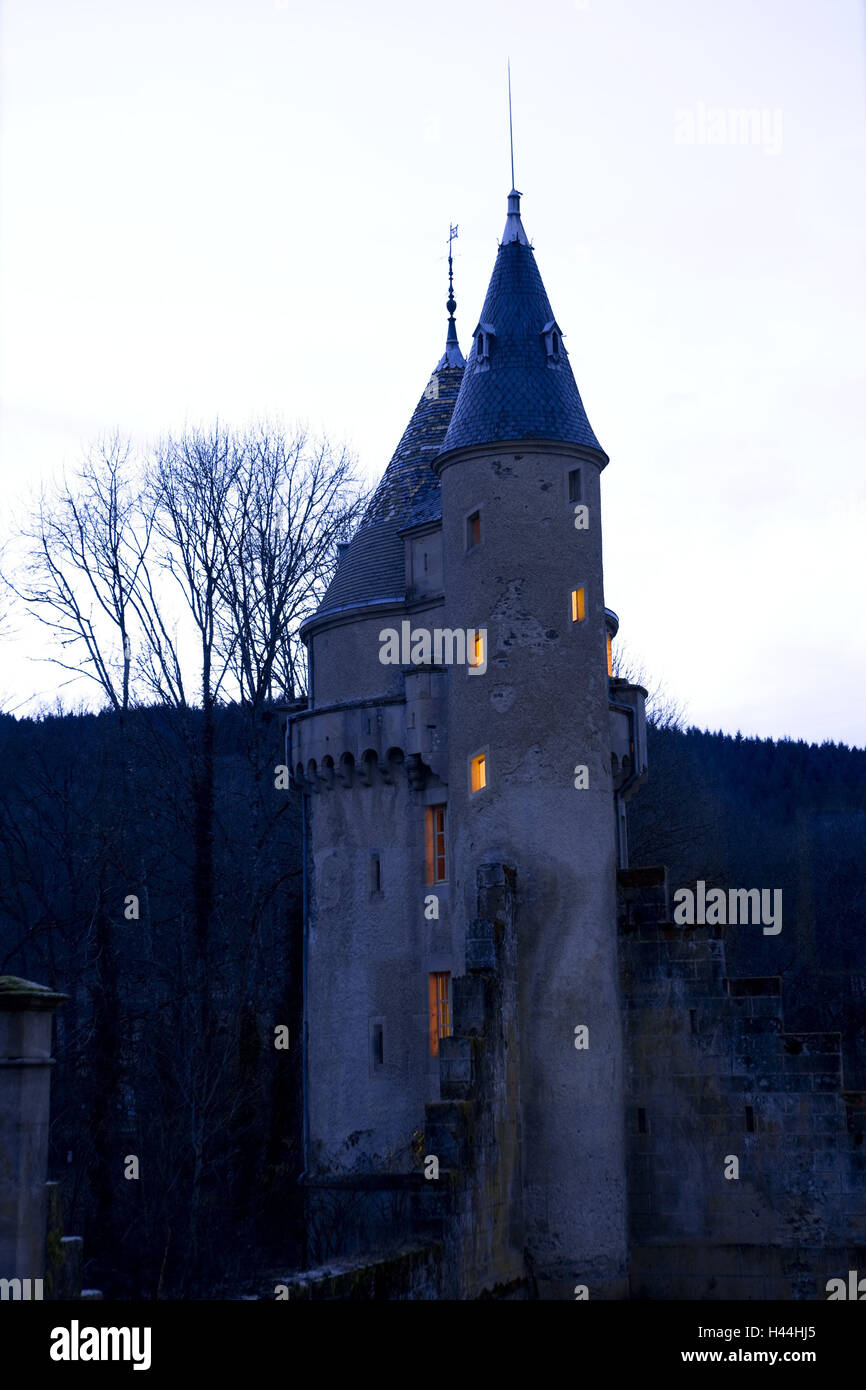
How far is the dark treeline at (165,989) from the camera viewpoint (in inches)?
1124

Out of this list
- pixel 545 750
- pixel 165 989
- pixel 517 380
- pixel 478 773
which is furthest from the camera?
pixel 165 989

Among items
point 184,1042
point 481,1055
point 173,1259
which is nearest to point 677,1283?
point 481,1055

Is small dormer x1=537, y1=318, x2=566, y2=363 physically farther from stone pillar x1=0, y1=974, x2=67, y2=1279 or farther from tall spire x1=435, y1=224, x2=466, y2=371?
stone pillar x1=0, y1=974, x2=67, y2=1279

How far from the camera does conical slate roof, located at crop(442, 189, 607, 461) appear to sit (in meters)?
24.1

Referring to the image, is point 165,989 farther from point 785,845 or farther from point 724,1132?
point 785,845

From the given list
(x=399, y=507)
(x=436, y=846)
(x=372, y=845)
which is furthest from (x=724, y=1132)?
(x=399, y=507)

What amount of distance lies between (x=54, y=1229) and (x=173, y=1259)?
10.9m

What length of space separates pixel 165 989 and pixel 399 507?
17.0m

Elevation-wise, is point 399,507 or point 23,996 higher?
point 399,507

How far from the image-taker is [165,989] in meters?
40.5

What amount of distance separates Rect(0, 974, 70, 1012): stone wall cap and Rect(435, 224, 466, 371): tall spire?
19070 mm
